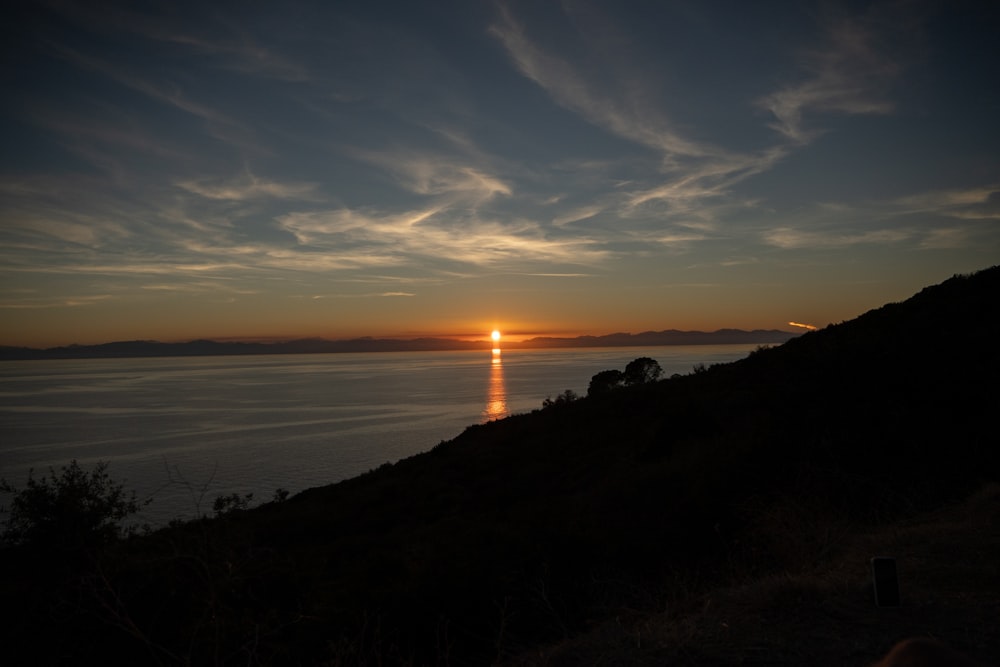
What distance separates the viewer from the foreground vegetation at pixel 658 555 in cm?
563

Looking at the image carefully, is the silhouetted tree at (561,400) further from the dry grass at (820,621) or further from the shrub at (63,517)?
the dry grass at (820,621)

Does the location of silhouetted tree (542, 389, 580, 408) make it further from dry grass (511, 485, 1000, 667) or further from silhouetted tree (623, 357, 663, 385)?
dry grass (511, 485, 1000, 667)

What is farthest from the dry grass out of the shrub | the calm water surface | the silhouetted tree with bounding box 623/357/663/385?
the silhouetted tree with bounding box 623/357/663/385

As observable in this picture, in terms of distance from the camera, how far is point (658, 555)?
1105cm

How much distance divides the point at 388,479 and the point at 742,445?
718 inches

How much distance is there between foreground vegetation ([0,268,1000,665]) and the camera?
222 inches

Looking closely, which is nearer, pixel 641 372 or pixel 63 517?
pixel 63 517

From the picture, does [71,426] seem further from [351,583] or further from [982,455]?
[982,455]

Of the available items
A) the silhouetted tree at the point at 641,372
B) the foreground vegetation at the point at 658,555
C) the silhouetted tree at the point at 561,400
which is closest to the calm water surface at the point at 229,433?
the foreground vegetation at the point at 658,555

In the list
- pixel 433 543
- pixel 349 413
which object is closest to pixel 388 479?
pixel 433 543

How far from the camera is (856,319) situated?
28.8 meters

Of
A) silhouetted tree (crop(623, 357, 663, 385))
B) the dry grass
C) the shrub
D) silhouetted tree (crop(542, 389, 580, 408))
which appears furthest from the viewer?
silhouetted tree (crop(623, 357, 663, 385))

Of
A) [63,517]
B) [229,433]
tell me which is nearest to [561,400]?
[63,517]

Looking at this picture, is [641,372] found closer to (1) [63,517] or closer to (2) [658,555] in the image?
(2) [658,555]
